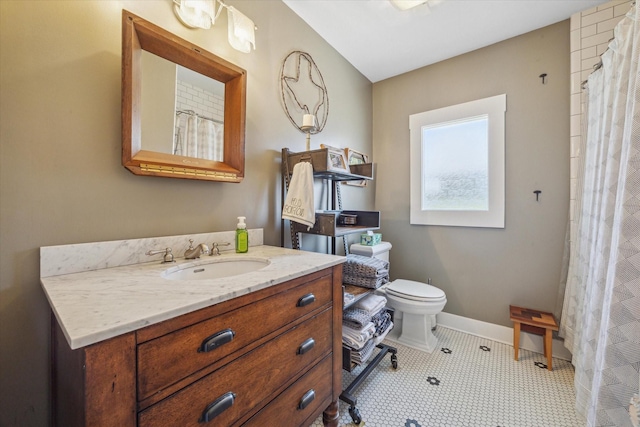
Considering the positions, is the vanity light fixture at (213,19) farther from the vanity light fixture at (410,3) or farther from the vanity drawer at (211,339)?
the vanity drawer at (211,339)

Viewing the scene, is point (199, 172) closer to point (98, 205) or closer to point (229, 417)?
point (98, 205)

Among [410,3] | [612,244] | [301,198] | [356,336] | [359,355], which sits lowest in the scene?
[359,355]

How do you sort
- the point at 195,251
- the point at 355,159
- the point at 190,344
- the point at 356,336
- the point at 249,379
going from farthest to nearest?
the point at 355,159
the point at 356,336
the point at 195,251
the point at 249,379
the point at 190,344

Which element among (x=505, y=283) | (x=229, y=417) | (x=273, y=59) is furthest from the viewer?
(x=505, y=283)

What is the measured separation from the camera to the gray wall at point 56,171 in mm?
776

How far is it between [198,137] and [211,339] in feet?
3.07

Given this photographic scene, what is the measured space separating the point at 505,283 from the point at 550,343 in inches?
18.4

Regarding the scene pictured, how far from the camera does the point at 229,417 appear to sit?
0.73 m


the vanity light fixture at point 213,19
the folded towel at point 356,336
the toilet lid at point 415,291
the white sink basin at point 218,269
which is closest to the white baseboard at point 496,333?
the toilet lid at point 415,291

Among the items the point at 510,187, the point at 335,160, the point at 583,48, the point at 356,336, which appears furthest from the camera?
the point at 510,187

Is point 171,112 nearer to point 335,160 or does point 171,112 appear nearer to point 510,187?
point 335,160

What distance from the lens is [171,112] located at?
3.67 feet

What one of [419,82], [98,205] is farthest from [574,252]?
[98,205]

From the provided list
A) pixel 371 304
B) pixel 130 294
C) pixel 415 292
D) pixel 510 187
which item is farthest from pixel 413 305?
pixel 130 294
